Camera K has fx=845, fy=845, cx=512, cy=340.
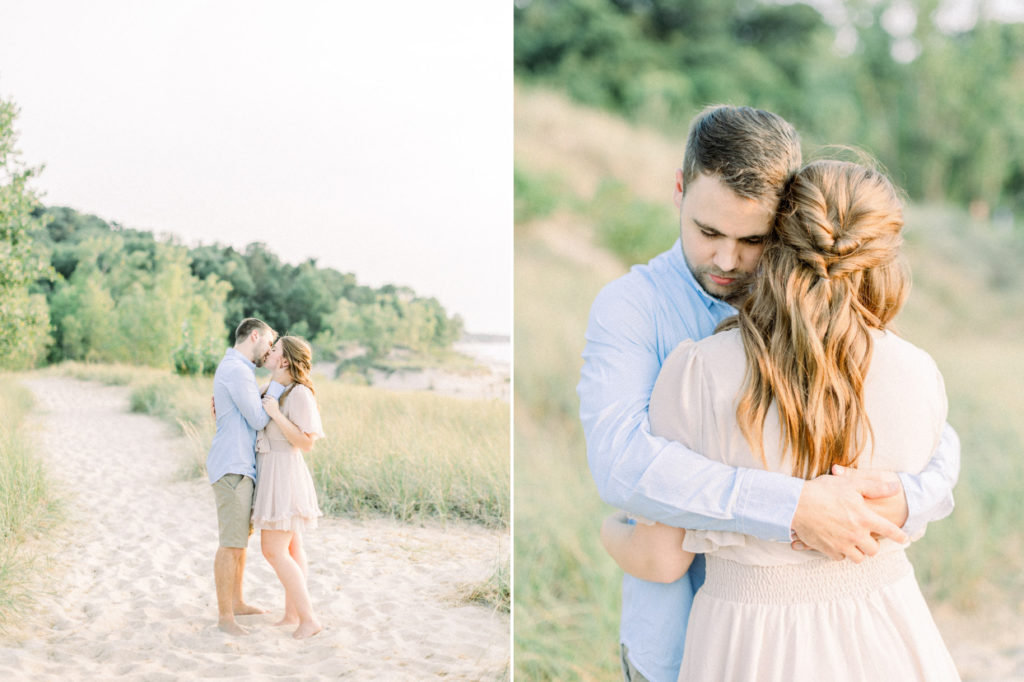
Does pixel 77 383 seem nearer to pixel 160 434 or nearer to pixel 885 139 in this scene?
pixel 160 434

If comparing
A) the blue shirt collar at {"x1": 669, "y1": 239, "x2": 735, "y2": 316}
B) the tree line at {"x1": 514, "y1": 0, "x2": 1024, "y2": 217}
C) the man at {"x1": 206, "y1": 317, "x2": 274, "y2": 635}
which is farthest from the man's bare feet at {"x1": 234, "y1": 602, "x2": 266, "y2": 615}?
the tree line at {"x1": 514, "y1": 0, "x2": 1024, "y2": 217}

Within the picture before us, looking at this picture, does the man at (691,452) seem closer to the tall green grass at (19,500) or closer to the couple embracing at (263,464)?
the couple embracing at (263,464)

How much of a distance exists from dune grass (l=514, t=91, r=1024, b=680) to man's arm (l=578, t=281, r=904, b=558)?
2.40ft

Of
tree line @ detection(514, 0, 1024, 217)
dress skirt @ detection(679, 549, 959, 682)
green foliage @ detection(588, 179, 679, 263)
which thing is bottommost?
dress skirt @ detection(679, 549, 959, 682)

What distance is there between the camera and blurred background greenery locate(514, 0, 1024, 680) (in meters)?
5.45

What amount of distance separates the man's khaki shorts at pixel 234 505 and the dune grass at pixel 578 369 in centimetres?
131

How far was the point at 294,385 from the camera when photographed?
2961mm

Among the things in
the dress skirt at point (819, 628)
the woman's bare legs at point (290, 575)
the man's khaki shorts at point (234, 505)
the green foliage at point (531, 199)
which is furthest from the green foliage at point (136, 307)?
the green foliage at point (531, 199)

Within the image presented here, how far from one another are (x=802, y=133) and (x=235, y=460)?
7.05m

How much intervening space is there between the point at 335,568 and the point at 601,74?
264 inches

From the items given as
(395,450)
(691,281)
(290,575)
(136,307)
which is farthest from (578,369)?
(691,281)

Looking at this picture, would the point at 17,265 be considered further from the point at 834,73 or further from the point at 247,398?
the point at 834,73

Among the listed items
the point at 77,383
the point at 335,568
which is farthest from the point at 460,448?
the point at 77,383

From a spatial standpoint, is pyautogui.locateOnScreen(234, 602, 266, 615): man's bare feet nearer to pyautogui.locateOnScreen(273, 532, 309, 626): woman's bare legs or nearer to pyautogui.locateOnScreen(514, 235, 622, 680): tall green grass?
pyautogui.locateOnScreen(273, 532, 309, 626): woman's bare legs
